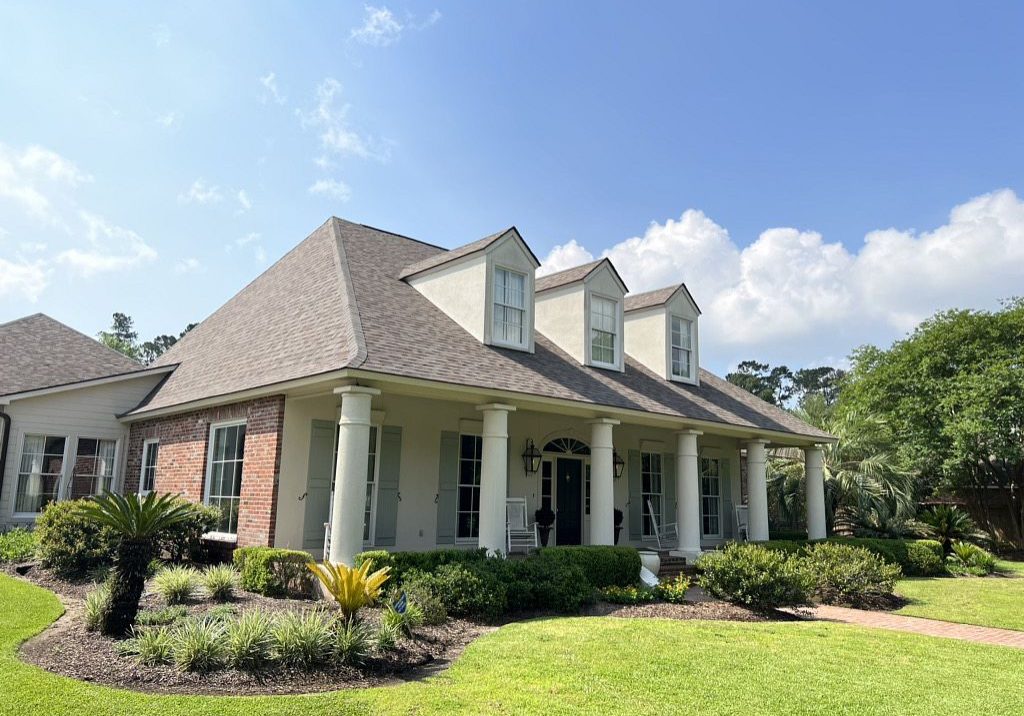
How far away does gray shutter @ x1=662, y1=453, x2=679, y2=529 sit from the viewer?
18.4 metres

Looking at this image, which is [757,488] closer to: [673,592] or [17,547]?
[673,592]

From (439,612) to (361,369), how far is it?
11.5 ft

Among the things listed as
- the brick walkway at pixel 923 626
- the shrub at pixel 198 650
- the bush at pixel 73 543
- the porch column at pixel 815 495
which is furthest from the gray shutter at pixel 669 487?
the shrub at pixel 198 650

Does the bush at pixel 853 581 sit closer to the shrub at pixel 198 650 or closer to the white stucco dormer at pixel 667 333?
the white stucco dormer at pixel 667 333

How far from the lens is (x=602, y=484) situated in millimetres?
13797

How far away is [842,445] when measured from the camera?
80.6ft

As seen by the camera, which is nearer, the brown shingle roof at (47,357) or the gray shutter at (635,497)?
the brown shingle roof at (47,357)

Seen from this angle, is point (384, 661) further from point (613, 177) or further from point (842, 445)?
point (842, 445)

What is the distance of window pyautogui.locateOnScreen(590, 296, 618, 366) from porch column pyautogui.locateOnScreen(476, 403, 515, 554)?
4.74m

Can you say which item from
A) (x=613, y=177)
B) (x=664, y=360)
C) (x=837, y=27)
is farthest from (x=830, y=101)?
(x=664, y=360)

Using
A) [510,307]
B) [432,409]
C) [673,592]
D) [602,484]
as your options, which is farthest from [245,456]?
[673,592]

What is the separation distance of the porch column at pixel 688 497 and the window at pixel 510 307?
4705mm

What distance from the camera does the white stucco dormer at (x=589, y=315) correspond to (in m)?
16.0

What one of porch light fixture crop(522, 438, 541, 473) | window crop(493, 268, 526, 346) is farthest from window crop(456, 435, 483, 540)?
window crop(493, 268, 526, 346)
